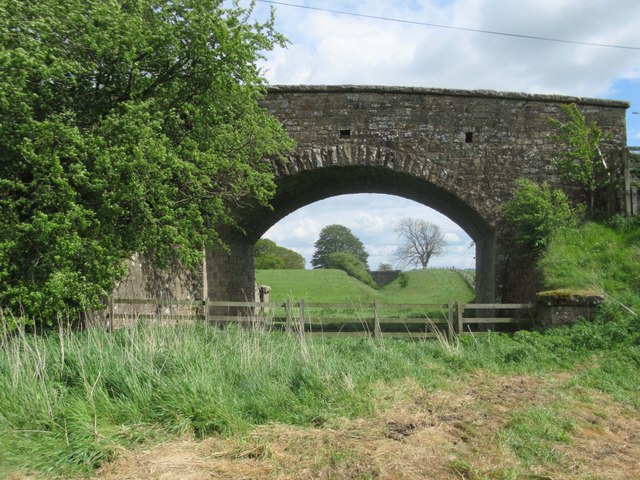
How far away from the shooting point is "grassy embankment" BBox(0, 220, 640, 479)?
422 cm

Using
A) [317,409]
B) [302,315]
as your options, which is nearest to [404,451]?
[317,409]

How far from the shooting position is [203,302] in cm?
1133

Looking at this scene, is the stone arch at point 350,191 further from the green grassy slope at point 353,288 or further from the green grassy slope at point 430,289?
the green grassy slope at point 430,289

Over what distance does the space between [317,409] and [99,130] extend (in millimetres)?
5760

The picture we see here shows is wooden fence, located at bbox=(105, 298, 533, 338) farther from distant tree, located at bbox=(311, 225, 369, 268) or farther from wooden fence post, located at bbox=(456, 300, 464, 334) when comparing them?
distant tree, located at bbox=(311, 225, 369, 268)

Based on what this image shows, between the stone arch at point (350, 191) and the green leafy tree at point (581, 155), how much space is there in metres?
2.39

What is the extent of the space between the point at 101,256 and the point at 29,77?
3017 millimetres

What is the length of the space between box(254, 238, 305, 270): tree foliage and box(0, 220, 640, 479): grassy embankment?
44262mm

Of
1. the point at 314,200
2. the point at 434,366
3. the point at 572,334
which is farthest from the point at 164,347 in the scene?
the point at 314,200

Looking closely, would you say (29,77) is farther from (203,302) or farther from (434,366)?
(434,366)

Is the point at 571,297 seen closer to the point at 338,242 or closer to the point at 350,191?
the point at 350,191

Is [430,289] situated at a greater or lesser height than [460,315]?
lesser

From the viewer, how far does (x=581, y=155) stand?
1257cm

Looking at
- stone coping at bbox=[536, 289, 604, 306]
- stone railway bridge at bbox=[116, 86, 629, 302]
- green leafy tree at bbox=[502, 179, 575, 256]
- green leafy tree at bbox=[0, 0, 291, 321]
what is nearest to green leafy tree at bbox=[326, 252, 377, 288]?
stone railway bridge at bbox=[116, 86, 629, 302]
